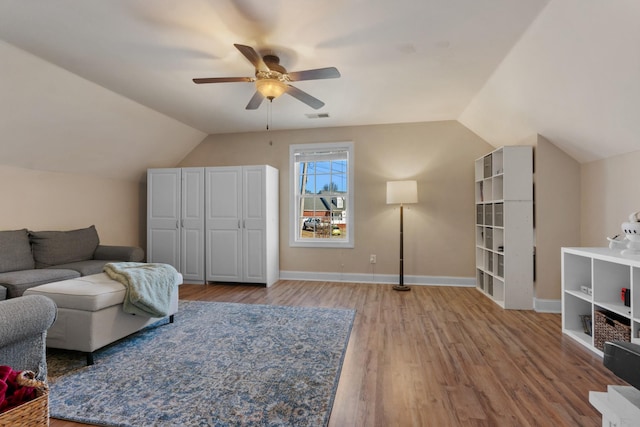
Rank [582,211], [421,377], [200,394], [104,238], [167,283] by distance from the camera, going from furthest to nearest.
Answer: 1. [104,238]
2. [582,211]
3. [167,283]
4. [421,377]
5. [200,394]

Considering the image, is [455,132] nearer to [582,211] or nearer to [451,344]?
[582,211]

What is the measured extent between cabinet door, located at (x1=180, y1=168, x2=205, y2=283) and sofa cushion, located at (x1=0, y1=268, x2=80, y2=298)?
159 centimetres

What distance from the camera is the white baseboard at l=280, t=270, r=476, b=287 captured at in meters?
4.73

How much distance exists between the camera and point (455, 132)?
4.76 m

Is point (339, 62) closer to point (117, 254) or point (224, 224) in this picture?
point (224, 224)

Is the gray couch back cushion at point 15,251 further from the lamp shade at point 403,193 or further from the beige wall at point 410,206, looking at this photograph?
the lamp shade at point 403,193

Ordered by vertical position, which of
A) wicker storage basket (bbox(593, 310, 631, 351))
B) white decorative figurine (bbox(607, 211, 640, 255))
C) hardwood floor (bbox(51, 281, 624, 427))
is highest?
white decorative figurine (bbox(607, 211, 640, 255))

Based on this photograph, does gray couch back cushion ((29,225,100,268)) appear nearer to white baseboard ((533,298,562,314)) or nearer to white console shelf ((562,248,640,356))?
white console shelf ((562,248,640,356))

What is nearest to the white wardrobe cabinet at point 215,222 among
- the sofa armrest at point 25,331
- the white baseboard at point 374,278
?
the white baseboard at point 374,278

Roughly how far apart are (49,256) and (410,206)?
15.8 ft

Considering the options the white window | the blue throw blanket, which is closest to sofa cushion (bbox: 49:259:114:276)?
the blue throw blanket

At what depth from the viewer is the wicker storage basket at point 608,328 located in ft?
7.36

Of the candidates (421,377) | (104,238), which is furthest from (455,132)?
(104,238)

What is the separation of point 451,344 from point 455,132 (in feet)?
10.8
